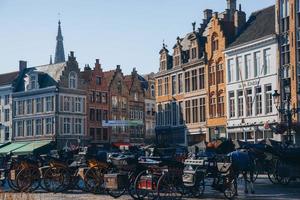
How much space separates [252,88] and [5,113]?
3189cm

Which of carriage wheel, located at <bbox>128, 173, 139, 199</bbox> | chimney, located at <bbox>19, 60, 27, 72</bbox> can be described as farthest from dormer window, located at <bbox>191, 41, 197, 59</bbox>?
carriage wheel, located at <bbox>128, 173, 139, 199</bbox>

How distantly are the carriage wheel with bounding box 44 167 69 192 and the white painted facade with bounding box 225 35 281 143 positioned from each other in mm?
21556

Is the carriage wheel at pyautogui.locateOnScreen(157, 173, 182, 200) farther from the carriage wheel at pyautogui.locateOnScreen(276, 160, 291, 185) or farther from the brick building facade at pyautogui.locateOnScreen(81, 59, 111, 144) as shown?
the brick building facade at pyautogui.locateOnScreen(81, 59, 111, 144)

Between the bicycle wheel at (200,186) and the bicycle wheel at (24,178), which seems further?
the bicycle wheel at (24,178)

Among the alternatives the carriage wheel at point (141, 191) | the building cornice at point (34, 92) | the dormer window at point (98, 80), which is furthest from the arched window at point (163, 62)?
the carriage wheel at point (141, 191)

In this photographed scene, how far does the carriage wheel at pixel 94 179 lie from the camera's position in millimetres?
16531

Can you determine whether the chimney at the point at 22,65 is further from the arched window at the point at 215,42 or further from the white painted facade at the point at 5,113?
the arched window at the point at 215,42

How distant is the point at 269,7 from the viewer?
4141 centimetres

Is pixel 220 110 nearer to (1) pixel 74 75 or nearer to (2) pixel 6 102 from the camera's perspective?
(1) pixel 74 75

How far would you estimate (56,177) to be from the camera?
17.8m

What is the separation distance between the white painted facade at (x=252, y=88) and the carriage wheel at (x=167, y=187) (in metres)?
23.5

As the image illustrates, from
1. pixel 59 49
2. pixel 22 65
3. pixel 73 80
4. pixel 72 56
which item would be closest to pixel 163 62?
pixel 73 80

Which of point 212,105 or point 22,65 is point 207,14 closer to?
point 212,105

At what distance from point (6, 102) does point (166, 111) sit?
2023cm
